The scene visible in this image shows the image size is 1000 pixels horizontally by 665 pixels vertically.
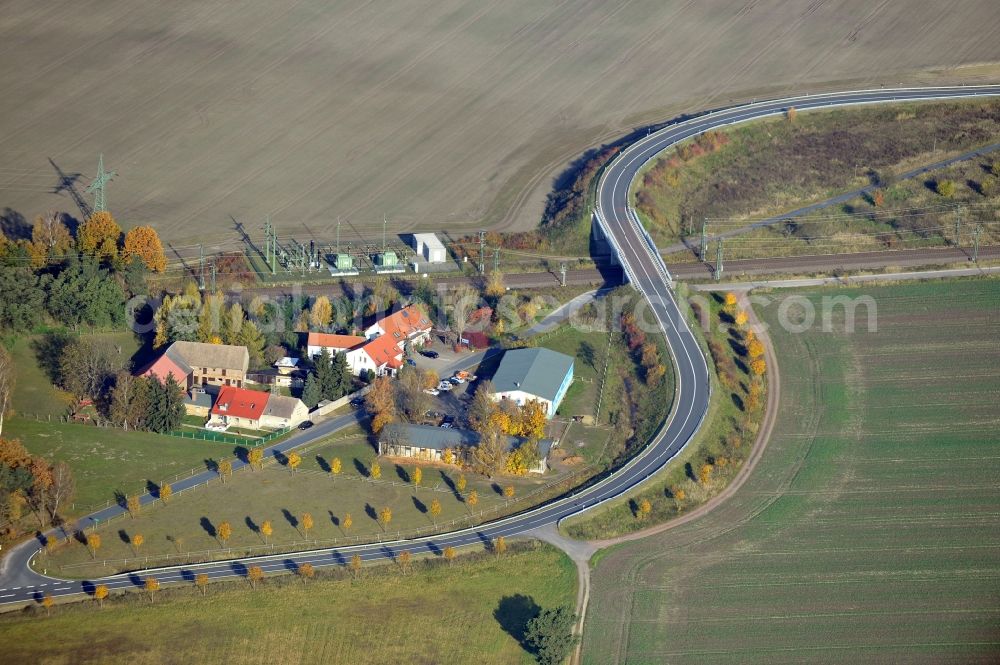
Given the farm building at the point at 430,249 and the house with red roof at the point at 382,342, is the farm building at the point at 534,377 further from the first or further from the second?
the farm building at the point at 430,249

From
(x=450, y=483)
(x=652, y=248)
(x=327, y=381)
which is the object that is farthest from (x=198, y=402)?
(x=652, y=248)

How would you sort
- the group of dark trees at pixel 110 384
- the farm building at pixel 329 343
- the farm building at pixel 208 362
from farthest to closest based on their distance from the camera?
the farm building at pixel 329 343 → the farm building at pixel 208 362 → the group of dark trees at pixel 110 384

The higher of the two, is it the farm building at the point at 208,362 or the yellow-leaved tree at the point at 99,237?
the yellow-leaved tree at the point at 99,237

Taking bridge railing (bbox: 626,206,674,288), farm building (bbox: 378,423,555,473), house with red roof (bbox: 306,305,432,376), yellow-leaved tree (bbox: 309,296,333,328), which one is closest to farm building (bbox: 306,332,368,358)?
house with red roof (bbox: 306,305,432,376)

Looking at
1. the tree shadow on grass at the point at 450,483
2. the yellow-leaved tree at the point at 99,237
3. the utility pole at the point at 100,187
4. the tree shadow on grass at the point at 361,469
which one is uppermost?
the utility pole at the point at 100,187

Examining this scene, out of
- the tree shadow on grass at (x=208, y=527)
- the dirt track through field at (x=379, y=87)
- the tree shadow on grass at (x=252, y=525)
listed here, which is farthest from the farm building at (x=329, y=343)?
the tree shadow on grass at (x=208, y=527)

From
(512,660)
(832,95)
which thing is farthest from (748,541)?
(832,95)

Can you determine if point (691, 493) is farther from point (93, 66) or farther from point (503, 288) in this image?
point (93, 66)
